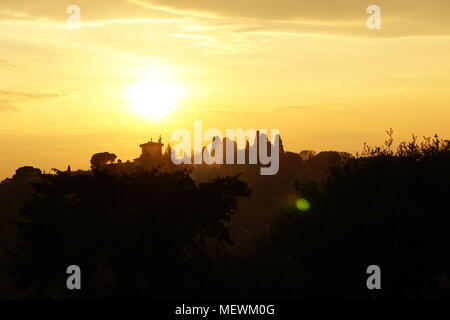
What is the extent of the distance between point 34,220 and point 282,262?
14343 mm

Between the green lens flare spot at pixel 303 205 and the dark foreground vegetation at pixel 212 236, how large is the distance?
3.31 ft

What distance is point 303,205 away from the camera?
50031mm

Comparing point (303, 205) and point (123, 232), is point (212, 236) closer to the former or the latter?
point (123, 232)

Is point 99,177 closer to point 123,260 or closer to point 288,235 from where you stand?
point 123,260

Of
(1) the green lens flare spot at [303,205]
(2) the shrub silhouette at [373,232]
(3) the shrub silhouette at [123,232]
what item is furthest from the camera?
(1) the green lens flare spot at [303,205]

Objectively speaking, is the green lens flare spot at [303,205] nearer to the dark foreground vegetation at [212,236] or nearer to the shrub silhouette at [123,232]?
the dark foreground vegetation at [212,236]

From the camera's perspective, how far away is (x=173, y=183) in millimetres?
44750

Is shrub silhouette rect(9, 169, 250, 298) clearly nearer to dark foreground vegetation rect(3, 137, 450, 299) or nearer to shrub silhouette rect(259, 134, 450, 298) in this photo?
dark foreground vegetation rect(3, 137, 450, 299)

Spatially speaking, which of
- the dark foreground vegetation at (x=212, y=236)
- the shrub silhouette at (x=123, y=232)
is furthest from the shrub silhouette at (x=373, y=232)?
the shrub silhouette at (x=123, y=232)

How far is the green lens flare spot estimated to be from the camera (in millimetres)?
49438

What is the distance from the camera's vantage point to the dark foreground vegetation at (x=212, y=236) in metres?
41.7

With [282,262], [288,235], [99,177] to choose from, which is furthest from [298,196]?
[99,177]

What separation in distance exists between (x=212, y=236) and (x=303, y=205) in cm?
803
